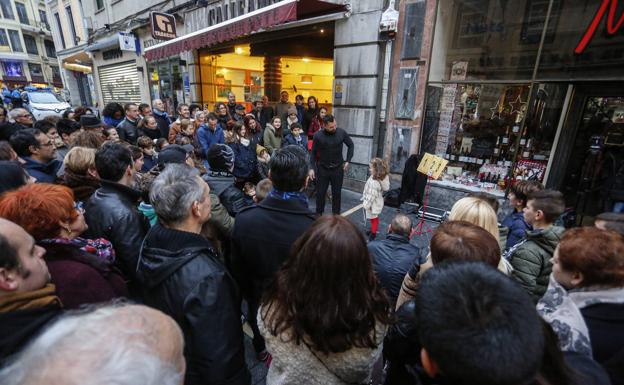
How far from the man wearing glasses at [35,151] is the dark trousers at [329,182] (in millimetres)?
3672

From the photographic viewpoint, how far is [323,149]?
513 cm

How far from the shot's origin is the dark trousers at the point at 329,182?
5.21m

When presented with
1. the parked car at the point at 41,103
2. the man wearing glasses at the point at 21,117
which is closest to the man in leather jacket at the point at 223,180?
the man wearing glasses at the point at 21,117

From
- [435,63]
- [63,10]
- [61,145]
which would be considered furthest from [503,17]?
[63,10]

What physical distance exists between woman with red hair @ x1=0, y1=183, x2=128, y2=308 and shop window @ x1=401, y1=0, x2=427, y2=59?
5947mm

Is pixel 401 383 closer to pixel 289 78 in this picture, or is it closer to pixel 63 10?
pixel 289 78

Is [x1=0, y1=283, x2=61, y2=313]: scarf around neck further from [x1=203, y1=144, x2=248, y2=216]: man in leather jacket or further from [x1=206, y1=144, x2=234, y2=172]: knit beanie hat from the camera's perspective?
[x1=206, y1=144, x2=234, y2=172]: knit beanie hat

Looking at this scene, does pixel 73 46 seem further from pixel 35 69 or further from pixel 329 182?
pixel 35 69

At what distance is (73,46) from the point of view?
1892 cm

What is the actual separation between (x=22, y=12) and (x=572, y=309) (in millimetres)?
51926

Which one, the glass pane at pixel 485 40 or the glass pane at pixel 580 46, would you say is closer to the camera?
the glass pane at pixel 580 46

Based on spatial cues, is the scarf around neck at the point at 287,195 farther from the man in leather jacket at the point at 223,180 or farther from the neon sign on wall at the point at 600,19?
the neon sign on wall at the point at 600,19

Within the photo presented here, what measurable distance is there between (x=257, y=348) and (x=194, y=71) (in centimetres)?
1045

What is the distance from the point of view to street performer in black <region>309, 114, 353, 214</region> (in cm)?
510
